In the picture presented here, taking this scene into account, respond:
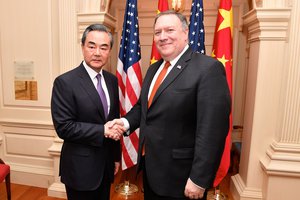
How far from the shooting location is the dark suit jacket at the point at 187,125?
54.6 inches

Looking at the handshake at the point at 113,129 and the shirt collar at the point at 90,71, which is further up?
the shirt collar at the point at 90,71

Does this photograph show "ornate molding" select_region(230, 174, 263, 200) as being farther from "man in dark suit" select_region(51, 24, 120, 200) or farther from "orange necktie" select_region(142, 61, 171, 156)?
"orange necktie" select_region(142, 61, 171, 156)

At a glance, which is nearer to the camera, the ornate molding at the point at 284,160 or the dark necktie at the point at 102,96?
the dark necktie at the point at 102,96

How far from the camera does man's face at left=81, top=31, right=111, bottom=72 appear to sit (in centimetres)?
170

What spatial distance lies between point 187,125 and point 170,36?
549 mm

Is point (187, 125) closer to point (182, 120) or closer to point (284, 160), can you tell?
point (182, 120)

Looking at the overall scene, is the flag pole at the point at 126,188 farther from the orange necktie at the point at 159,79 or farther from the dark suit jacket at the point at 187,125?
the orange necktie at the point at 159,79

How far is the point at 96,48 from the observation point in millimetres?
1709

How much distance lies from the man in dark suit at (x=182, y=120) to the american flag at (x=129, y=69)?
131cm

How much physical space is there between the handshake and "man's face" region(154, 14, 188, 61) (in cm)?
57

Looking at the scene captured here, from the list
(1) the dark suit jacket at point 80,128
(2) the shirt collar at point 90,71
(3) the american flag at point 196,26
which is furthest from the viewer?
(3) the american flag at point 196,26

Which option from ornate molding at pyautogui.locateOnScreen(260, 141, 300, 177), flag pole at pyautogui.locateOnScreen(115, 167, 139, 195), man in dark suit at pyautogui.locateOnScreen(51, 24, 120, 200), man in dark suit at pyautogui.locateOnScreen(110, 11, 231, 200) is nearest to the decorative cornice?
ornate molding at pyautogui.locateOnScreen(260, 141, 300, 177)

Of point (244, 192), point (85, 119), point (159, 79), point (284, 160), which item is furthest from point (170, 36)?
point (244, 192)

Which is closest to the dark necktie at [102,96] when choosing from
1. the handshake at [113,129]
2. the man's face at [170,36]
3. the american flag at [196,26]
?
the handshake at [113,129]
